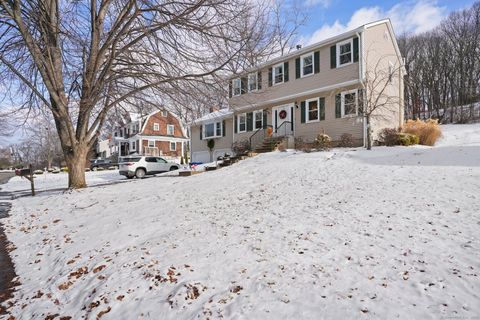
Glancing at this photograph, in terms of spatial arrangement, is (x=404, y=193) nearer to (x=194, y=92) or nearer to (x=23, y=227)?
(x=194, y=92)

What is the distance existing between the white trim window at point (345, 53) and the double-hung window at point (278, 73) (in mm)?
3837

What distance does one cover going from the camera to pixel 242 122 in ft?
65.2

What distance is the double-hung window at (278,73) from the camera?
1755cm

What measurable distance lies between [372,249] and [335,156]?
7.38m

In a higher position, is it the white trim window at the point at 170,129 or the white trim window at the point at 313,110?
the white trim window at the point at 170,129

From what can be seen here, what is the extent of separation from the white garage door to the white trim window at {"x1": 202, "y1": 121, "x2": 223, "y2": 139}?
1.55 metres

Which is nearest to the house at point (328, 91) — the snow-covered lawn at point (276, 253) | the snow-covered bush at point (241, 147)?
the snow-covered bush at point (241, 147)

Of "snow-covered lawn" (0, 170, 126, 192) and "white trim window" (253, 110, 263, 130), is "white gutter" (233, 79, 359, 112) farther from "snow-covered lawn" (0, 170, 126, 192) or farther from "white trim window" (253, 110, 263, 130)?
"snow-covered lawn" (0, 170, 126, 192)

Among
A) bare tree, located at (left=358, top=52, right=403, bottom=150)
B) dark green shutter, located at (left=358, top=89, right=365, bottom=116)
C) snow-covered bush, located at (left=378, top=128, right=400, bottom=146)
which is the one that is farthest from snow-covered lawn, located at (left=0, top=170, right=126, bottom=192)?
snow-covered bush, located at (left=378, top=128, right=400, bottom=146)

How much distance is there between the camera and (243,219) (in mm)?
5297

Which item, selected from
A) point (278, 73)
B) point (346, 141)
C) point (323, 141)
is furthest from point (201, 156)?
point (346, 141)

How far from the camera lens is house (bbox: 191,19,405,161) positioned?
547 inches

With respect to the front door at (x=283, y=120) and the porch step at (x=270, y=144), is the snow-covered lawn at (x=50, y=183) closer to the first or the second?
the porch step at (x=270, y=144)

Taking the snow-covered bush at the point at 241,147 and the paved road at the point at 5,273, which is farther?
the snow-covered bush at the point at 241,147
